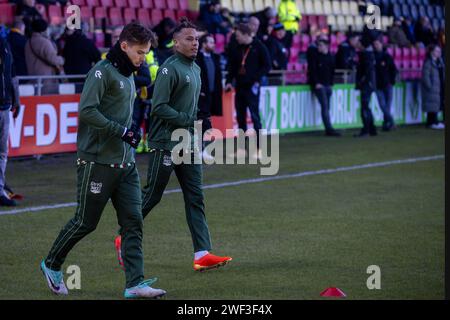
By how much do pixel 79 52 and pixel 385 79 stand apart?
872 cm

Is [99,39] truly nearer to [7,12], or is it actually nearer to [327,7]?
[7,12]

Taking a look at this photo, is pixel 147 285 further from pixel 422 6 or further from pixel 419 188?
pixel 422 6

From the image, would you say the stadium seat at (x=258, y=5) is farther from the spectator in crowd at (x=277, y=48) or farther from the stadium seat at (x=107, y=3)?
the stadium seat at (x=107, y=3)

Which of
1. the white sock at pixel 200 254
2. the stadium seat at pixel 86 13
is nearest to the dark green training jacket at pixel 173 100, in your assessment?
the white sock at pixel 200 254

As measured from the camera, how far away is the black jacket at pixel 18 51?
17.6 m

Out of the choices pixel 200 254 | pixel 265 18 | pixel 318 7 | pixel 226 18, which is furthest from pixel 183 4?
pixel 200 254

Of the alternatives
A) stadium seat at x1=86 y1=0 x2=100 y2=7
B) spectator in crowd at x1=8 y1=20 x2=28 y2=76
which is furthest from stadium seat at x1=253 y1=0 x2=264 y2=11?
spectator in crowd at x1=8 y1=20 x2=28 y2=76

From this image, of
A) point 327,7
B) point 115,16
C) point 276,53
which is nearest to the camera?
point 276,53

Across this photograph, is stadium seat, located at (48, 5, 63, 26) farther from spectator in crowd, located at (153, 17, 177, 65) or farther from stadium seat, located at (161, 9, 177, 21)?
stadium seat, located at (161, 9, 177, 21)

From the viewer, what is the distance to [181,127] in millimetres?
9312

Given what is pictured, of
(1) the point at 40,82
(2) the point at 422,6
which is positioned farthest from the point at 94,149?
(2) the point at 422,6

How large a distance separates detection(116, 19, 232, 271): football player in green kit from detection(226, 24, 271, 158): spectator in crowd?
9064 millimetres

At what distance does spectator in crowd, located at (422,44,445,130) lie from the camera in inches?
1026

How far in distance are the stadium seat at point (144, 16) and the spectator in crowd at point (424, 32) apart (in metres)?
10.3
